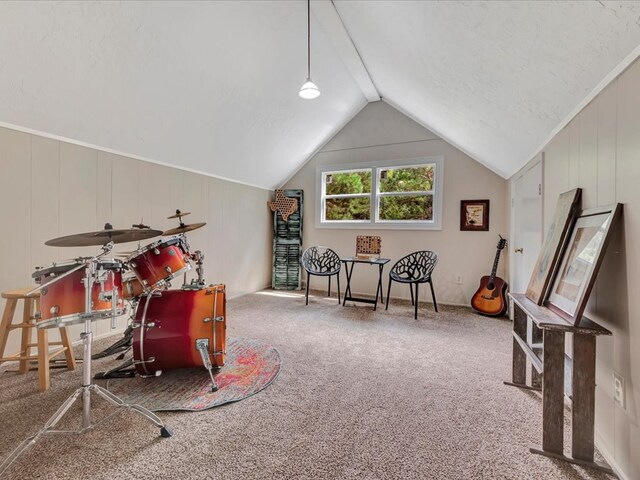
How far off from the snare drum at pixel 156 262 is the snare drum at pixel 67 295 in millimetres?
448

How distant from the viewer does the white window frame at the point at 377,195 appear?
4535mm

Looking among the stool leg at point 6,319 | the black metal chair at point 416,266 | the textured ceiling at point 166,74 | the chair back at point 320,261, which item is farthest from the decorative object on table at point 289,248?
the stool leg at point 6,319

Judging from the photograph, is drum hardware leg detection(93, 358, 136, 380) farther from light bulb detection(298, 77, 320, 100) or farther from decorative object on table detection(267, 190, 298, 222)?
decorative object on table detection(267, 190, 298, 222)

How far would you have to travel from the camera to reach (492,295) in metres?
3.91

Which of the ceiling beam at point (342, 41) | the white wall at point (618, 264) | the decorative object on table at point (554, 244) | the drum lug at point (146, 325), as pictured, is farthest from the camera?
the ceiling beam at point (342, 41)

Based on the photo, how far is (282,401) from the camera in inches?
74.5

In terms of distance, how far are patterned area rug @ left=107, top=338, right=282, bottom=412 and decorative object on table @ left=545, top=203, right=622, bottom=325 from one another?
1.86 metres

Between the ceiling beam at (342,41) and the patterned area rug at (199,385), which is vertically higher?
the ceiling beam at (342,41)

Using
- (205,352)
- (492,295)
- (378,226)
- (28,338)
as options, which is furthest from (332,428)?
(378,226)

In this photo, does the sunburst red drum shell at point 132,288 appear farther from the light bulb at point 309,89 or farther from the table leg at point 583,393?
the table leg at point 583,393

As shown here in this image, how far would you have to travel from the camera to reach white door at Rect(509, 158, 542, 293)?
274 cm

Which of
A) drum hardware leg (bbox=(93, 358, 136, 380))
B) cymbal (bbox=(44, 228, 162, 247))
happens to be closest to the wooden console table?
cymbal (bbox=(44, 228, 162, 247))

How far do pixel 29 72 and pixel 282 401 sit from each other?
2880 millimetres

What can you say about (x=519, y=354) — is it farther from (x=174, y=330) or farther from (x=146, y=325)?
(x=146, y=325)
